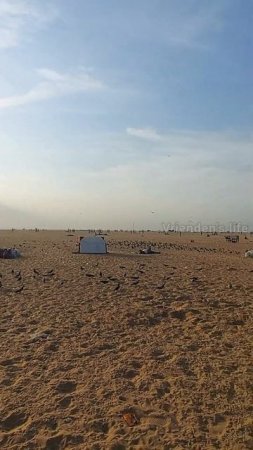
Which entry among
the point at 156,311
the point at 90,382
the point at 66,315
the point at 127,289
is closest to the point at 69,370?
the point at 90,382

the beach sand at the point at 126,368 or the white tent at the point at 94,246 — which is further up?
the white tent at the point at 94,246

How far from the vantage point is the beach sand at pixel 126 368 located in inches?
211

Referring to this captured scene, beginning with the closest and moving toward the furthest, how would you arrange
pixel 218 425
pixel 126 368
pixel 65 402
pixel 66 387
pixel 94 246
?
pixel 218 425, pixel 65 402, pixel 66 387, pixel 126 368, pixel 94 246

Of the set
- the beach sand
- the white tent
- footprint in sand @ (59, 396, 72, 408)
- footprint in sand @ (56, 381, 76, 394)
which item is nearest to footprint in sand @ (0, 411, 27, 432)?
the beach sand

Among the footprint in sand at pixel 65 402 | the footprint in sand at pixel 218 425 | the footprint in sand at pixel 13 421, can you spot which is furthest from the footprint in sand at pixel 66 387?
the footprint in sand at pixel 218 425

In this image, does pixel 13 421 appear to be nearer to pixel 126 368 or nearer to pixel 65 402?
pixel 65 402

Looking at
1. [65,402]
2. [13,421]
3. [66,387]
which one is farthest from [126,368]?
[13,421]

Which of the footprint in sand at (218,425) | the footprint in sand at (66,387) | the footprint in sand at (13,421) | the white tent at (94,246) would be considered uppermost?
the white tent at (94,246)

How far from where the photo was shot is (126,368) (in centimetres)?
730

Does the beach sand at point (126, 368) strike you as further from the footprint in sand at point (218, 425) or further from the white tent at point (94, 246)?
the white tent at point (94, 246)

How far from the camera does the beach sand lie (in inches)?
211

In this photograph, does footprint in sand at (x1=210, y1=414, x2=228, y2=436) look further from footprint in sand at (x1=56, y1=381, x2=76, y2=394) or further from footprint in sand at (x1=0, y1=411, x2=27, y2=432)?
footprint in sand at (x1=0, y1=411, x2=27, y2=432)

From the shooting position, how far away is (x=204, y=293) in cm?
1323

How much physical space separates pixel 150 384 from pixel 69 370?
137cm
